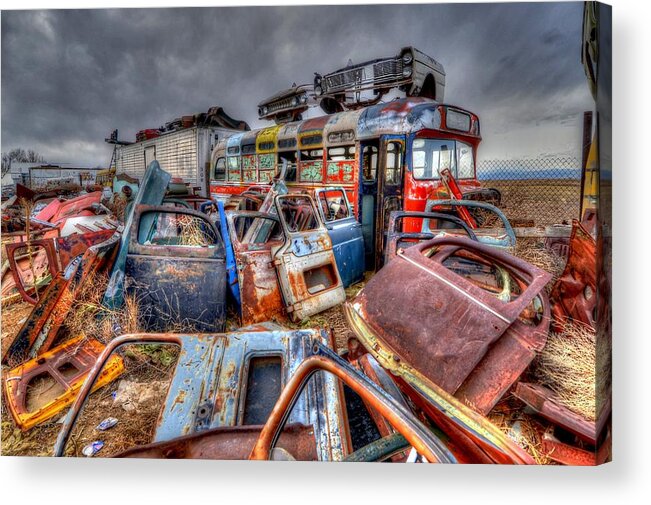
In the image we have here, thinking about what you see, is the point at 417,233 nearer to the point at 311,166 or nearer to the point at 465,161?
the point at 465,161

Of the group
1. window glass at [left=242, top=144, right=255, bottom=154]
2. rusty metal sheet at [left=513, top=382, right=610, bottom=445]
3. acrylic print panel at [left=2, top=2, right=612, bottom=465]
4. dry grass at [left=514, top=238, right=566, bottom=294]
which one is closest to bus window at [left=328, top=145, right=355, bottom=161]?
acrylic print panel at [left=2, top=2, right=612, bottom=465]

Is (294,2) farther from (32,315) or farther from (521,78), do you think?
(32,315)

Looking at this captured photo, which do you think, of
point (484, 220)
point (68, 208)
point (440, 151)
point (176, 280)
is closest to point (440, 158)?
point (440, 151)

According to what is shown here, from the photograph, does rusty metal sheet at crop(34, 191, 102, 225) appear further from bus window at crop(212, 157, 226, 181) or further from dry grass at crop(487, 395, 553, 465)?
dry grass at crop(487, 395, 553, 465)

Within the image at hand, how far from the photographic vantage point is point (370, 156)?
378 cm

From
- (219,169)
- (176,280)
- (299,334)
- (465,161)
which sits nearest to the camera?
(299,334)

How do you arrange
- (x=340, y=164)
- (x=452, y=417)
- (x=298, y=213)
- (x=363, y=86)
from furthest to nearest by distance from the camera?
(x=298, y=213), (x=340, y=164), (x=363, y=86), (x=452, y=417)

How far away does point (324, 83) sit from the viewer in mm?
2930

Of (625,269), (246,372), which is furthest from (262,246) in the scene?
(625,269)

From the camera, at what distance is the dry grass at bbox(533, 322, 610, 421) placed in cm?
219

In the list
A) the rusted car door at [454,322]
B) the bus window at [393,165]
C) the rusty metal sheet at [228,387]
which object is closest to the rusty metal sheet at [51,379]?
the rusty metal sheet at [228,387]

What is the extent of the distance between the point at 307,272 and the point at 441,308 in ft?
4.55

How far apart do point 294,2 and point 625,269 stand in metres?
2.91

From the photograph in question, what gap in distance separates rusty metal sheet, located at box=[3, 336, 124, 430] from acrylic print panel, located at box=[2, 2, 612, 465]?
0.05 ft
